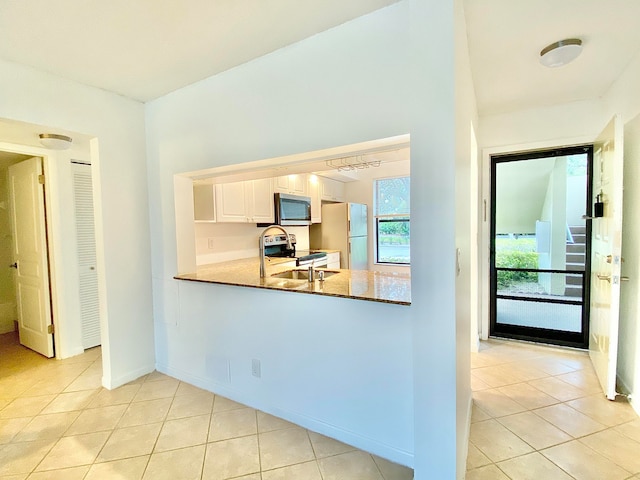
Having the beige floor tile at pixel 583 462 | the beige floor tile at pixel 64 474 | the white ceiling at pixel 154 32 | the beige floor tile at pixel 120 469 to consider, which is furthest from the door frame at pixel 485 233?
the beige floor tile at pixel 64 474

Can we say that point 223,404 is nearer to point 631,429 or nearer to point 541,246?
point 631,429

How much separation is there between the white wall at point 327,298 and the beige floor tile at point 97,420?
0.55 m

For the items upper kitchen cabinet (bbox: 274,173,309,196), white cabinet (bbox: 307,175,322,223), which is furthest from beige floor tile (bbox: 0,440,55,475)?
white cabinet (bbox: 307,175,322,223)

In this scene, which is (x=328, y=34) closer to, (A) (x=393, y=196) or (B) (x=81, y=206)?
(B) (x=81, y=206)

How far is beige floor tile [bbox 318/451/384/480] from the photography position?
1632 millimetres

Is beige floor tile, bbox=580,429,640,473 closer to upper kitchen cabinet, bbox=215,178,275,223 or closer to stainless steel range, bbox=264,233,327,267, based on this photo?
stainless steel range, bbox=264,233,327,267

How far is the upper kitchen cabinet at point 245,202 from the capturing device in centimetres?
322

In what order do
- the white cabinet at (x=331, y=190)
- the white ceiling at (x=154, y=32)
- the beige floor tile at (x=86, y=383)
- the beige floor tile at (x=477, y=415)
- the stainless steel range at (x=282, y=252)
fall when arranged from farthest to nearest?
the white cabinet at (x=331, y=190)
the stainless steel range at (x=282, y=252)
the beige floor tile at (x=86, y=383)
the beige floor tile at (x=477, y=415)
the white ceiling at (x=154, y=32)

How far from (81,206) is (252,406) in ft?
9.61

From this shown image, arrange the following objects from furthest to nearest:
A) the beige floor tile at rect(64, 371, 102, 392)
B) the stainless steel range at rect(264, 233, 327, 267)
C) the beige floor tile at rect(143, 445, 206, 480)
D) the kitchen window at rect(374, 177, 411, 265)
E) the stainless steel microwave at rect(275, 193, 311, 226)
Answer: the kitchen window at rect(374, 177, 411, 265)
the stainless steel range at rect(264, 233, 327, 267)
the stainless steel microwave at rect(275, 193, 311, 226)
the beige floor tile at rect(64, 371, 102, 392)
the beige floor tile at rect(143, 445, 206, 480)

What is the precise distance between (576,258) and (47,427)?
4.82 meters

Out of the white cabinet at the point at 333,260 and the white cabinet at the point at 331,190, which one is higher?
the white cabinet at the point at 331,190

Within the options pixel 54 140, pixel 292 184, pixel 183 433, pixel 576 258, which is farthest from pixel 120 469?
pixel 576 258

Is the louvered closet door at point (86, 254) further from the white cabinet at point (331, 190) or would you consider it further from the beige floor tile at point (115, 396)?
the white cabinet at point (331, 190)
